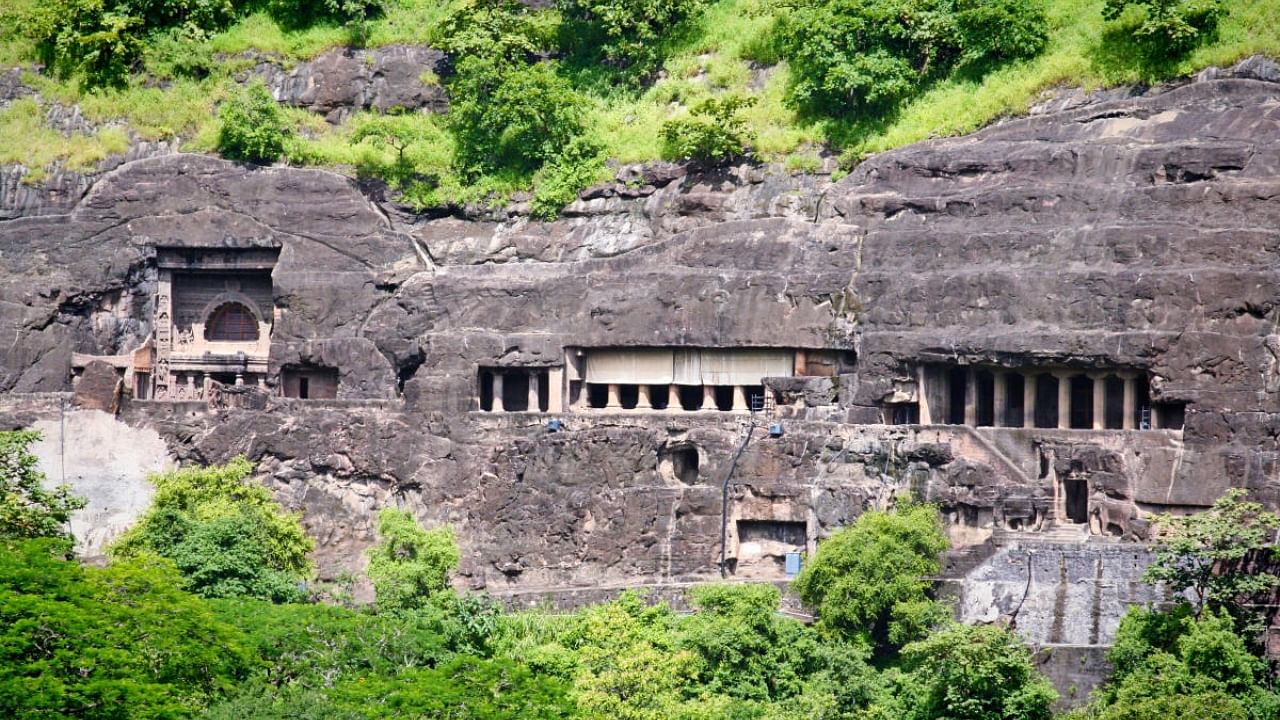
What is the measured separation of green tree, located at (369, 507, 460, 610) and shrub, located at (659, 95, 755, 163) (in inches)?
586

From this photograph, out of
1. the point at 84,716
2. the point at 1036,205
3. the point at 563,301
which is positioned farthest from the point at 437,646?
the point at 1036,205

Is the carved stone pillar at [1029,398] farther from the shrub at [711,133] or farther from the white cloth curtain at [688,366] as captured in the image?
the shrub at [711,133]

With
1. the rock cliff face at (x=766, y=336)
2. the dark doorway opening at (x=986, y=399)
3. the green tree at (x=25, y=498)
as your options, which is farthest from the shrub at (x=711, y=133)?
the green tree at (x=25, y=498)

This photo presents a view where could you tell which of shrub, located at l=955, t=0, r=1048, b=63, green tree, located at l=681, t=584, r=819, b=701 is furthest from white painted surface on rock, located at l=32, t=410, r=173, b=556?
shrub, located at l=955, t=0, r=1048, b=63

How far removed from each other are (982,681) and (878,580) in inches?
207

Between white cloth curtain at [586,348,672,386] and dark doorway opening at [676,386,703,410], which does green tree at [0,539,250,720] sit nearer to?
white cloth curtain at [586,348,672,386]

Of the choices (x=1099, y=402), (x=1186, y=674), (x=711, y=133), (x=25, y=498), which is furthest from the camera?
(x=711, y=133)

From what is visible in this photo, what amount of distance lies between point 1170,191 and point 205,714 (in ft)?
93.0

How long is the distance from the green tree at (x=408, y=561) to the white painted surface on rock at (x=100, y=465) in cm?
856

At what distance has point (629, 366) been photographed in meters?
74.7

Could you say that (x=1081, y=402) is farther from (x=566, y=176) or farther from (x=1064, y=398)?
(x=566, y=176)

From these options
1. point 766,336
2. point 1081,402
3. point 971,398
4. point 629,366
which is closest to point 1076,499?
point 1081,402

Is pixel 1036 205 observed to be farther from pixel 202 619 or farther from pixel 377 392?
pixel 202 619

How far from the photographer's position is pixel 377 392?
75.6 meters
